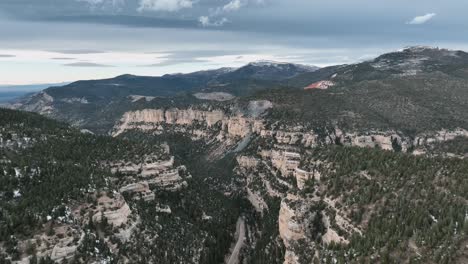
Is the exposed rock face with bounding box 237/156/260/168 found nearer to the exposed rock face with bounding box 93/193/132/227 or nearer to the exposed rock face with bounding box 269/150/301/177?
the exposed rock face with bounding box 269/150/301/177

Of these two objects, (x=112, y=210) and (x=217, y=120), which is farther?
(x=217, y=120)

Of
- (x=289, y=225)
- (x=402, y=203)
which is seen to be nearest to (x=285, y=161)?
(x=289, y=225)

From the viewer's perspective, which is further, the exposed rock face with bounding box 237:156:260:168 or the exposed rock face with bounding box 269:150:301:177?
the exposed rock face with bounding box 237:156:260:168

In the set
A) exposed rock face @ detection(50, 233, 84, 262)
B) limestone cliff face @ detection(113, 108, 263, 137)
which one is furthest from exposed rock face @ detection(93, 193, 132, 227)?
limestone cliff face @ detection(113, 108, 263, 137)

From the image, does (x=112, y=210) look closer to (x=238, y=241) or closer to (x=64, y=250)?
(x=64, y=250)

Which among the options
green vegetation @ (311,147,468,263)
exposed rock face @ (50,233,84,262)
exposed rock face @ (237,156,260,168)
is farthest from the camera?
exposed rock face @ (237,156,260,168)

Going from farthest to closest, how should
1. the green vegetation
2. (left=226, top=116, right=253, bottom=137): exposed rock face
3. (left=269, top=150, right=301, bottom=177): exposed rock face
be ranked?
(left=226, top=116, right=253, bottom=137): exposed rock face → (left=269, top=150, right=301, bottom=177): exposed rock face → the green vegetation

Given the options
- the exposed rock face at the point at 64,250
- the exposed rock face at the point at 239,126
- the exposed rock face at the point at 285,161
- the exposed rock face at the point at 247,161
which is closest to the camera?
the exposed rock face at the point at 64,250

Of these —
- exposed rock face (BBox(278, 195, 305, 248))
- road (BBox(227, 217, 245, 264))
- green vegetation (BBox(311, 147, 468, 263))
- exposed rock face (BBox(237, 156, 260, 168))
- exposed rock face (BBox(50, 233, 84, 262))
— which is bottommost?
road (BBox(227, 217, 245, 264))

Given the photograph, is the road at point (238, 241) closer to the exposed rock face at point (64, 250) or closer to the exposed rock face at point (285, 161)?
the exposed rock face at point (285, 161)

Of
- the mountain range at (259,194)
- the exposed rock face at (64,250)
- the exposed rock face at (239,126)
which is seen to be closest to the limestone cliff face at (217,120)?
the exposed rock face at (239,126)
